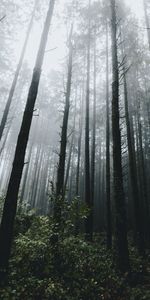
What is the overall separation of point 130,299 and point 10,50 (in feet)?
57.5

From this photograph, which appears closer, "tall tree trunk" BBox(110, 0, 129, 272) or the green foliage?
the green foliage

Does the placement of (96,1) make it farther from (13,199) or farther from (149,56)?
(13,199)

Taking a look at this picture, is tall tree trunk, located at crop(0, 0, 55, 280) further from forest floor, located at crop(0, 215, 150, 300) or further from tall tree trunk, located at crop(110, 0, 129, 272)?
tall tree trunk, located at crop(110, 0, 129, 272)

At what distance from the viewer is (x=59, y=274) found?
6473mm

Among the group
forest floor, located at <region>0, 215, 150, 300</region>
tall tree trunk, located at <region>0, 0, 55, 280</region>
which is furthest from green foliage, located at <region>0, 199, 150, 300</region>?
tall tree trunk, located at <region>0, 0, 55, 280</region>

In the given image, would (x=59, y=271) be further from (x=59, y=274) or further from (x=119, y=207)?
(x=119, y=207)

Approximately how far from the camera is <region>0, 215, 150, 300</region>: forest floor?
5297 mm

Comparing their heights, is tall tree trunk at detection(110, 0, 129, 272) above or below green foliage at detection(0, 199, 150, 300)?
above

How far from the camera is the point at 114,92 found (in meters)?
8.70

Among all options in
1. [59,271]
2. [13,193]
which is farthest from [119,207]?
[13,193]

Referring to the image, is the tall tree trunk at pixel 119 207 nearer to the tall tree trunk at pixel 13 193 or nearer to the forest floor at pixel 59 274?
the forest floor at pixel 59 274

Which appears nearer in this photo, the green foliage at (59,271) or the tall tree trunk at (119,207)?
the green foliage at (59,271)

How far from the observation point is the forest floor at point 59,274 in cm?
530

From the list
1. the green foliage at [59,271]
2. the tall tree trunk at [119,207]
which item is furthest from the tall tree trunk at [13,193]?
the tall tree trunk at [119,207]
